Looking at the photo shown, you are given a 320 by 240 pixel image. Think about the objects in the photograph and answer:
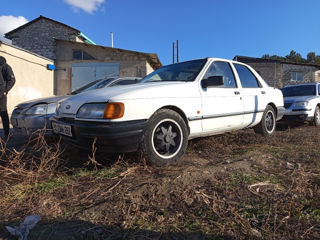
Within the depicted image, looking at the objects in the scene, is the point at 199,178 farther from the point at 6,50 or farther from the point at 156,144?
the point at 6,50

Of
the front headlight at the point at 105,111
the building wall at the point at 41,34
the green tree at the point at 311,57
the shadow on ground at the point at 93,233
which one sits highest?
the green tree at the point at 311,57

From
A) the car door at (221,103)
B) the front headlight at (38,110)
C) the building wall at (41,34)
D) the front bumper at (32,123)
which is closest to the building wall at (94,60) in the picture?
the building wall at (41,34)

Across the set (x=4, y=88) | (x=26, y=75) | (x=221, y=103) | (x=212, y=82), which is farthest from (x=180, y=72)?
(x=26, y=75)

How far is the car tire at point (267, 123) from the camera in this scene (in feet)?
12.4

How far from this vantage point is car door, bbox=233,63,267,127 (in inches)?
134

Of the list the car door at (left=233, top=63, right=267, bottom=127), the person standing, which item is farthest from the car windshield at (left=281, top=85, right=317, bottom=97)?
the person standing

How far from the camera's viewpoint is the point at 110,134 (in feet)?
6.47

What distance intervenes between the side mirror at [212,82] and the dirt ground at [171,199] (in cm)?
96

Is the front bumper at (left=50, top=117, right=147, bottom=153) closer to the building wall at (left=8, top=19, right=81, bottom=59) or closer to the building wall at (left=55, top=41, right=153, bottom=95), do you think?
the building wall at (left=55, top=41, right=153, bottom=95)

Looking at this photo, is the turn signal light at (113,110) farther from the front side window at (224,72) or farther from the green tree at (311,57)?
the green tree at (311,57)

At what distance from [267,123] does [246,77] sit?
101cm

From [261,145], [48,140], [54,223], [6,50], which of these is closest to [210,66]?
[261,145]

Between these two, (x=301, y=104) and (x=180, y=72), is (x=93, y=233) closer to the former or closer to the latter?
(x=180, y=72)

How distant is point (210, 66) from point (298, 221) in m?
2.27
